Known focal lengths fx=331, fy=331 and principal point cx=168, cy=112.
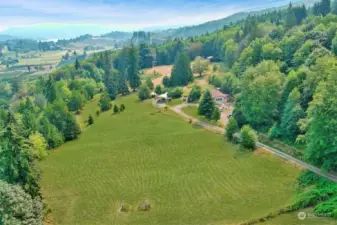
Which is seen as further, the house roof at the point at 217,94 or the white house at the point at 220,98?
the house roof at the point at 217,94

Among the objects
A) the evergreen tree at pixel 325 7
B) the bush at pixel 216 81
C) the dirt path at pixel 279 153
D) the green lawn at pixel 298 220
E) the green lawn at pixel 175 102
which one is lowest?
the green lawn at pixel 298 220

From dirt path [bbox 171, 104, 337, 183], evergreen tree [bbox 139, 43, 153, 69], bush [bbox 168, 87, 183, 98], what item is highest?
evergreen tree [bbox 139, 43, 153, 69]

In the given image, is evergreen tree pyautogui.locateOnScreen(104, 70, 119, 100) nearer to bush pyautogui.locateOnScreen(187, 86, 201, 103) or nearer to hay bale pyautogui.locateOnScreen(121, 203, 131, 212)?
bush pyautogui.locateOnScreen(187, 86, 201, 103)

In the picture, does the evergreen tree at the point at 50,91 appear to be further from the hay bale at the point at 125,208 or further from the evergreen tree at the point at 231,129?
the hay bale at the point at 125,208

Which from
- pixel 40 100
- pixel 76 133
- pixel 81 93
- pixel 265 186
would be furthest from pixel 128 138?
pixel 81 93

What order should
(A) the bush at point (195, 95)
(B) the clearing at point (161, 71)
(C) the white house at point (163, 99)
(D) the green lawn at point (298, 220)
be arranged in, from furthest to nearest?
(B) the clearing at point (161, 71) → (C) the white house at point (163, 99) → (A) the bush at point (195, 95) → (D) the green lawn at point (298, 220)

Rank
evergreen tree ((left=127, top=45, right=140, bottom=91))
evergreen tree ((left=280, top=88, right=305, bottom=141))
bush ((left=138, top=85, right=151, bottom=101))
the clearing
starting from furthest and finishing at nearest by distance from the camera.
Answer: the clearing, evergreen tree ((left=127, top=45, right=140, bottom=91)), bush ((left=138, top=85, right=151, bottom=101)), evergreen tree ((left=280, top=88, right=305, bottom=141))

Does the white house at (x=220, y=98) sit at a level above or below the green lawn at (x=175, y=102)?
above

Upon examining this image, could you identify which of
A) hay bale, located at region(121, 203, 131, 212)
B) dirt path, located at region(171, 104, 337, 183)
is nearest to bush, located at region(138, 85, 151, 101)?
dirt path, located at region(171, 104, 337, 183)

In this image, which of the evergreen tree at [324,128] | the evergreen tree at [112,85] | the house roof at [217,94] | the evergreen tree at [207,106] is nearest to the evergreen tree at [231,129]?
the evergreen tree at [207,106]

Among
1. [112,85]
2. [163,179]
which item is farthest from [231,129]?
[112,85]
